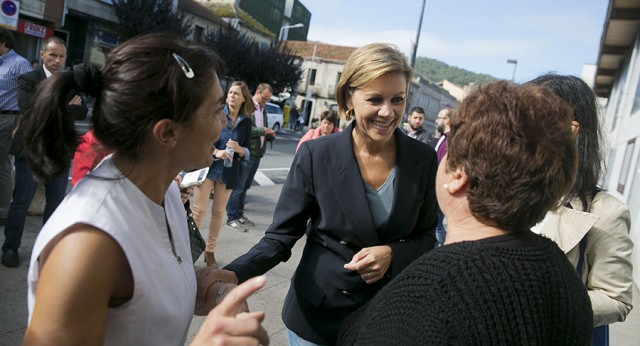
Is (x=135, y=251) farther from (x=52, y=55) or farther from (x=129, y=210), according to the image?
(x=52, y=55)

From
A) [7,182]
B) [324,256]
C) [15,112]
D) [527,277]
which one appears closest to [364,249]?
[324,256]

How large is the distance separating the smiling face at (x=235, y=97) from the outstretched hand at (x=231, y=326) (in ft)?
15.3

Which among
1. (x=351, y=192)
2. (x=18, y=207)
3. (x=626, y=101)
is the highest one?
(x=626, y=101)

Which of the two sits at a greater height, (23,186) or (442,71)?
(442,71)

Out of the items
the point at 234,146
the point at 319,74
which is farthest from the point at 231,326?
the point at 319,74

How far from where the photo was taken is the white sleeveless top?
1.12 meters

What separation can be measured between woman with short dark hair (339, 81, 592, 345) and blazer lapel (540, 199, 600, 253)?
727 mm

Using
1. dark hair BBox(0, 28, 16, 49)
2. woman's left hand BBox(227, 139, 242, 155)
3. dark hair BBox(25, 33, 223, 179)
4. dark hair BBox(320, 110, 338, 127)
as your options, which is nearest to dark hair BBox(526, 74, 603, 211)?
dark hair BBox(25, 33, 223, 179)

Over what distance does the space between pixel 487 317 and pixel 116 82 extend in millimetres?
1091

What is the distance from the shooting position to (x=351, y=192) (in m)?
2.06

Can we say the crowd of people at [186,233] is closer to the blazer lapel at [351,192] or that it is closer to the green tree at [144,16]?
the blazer lapel at [351,192]

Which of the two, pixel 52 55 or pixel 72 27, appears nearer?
pixel 52 55

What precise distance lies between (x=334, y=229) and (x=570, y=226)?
971 millimetres

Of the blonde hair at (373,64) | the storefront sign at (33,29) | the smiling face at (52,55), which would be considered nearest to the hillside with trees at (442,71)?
the storefront sign at (33,29)
